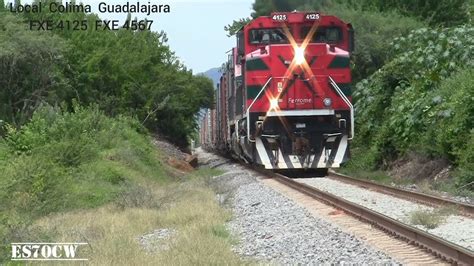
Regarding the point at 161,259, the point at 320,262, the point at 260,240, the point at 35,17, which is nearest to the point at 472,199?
the point at 260,240

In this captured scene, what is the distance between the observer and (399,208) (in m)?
12.1

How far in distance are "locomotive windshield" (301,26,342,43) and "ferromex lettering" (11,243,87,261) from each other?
10.2m

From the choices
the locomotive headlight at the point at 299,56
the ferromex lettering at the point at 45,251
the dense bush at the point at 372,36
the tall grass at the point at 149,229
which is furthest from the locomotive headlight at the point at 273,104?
the dense bush at the point at 372,36

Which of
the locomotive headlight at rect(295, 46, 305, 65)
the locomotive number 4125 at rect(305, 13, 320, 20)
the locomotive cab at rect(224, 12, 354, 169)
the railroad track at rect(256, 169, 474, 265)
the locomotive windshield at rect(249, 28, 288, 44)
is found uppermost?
the locomotive number 4125 at rect(305, 13, 320, 20)

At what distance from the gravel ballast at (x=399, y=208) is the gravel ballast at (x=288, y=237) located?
4.17ft

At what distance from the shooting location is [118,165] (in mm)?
21359

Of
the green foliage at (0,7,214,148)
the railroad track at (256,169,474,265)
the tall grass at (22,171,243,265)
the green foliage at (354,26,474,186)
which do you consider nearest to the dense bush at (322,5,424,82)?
the green foliage at (354,26,474,186)

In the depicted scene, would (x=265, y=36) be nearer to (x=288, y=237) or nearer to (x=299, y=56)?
(x=299, y=56)

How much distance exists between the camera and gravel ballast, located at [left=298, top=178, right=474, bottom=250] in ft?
28.6

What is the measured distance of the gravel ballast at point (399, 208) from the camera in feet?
28.6

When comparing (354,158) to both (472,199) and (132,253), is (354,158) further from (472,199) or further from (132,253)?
(132,253)

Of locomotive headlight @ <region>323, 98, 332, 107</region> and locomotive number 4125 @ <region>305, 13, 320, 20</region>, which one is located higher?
locomotive number 4125 @ <region>305, 13, 320, 20</region>

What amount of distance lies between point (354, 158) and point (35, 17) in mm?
16309

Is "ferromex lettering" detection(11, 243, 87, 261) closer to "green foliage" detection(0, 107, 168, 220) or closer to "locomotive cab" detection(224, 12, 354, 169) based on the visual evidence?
"green foliage" detection(0, 107, 168, 220)
